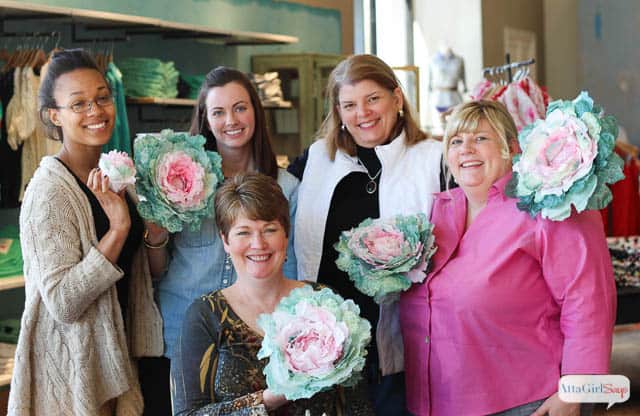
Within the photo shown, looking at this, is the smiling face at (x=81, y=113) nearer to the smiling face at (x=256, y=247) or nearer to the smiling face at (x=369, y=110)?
the smiling face at (x=256, y=247)

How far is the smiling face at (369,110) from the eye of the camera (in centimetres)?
287

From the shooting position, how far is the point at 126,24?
5355mm

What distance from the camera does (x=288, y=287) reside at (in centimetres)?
236

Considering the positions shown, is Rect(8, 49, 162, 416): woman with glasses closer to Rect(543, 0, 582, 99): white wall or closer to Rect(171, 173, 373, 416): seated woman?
Rect(171, 173, 373, 416): seated woman

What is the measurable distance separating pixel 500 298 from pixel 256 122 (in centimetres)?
102

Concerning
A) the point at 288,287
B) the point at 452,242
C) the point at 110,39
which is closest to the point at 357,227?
the point at 452,242

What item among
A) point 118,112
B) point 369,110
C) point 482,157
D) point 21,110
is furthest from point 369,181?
point 118,112

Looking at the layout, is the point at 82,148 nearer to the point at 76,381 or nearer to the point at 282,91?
the point at 76,381

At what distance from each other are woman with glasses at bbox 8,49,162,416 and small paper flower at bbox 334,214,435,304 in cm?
69

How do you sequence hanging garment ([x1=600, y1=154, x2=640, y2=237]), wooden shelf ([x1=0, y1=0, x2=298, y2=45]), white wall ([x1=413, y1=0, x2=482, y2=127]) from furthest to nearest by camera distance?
white wall ([x1=413, y1=0, x2=482, y2=127]) → hanging garment ([x1=600, y1=154, x2=640, y2=237]) → wooden shelf ([x1=0, y1=0, x2=298, y2=45])

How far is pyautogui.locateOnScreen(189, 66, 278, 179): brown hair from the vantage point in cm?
288

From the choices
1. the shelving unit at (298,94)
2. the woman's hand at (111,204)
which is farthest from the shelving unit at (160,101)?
the woman's hand at (111,204)

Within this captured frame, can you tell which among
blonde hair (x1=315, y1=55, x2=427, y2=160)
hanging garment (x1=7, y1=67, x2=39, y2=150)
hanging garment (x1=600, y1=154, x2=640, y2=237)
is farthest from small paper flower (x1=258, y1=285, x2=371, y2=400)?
hanging garment (x1=600, y1=154, x2=640, y2=237)

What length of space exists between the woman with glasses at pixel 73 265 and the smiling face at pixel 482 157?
1.01 metres
